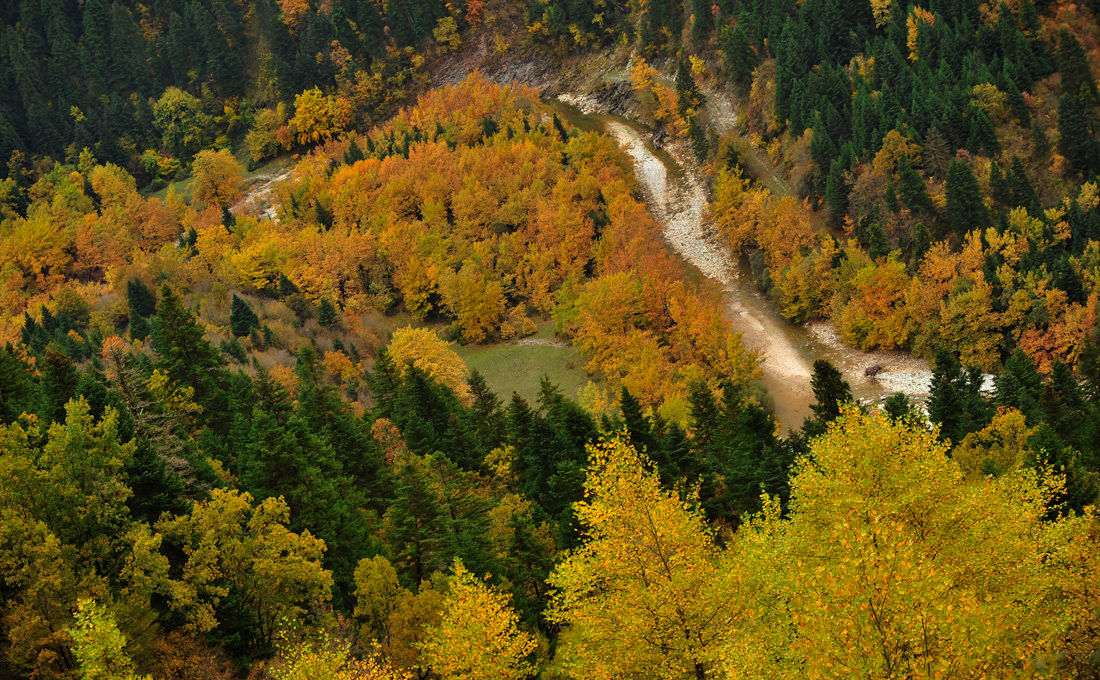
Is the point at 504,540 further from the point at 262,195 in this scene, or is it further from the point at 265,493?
the point at 262,195

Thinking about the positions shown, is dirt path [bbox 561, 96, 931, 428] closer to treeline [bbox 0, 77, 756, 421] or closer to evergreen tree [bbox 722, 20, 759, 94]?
treeline [bbox 0, 77, 756, 421]

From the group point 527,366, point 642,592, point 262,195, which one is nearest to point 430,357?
point 527,366

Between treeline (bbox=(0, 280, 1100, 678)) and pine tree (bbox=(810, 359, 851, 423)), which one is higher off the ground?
treeline (bbox=(0, 280, 1100, 678))

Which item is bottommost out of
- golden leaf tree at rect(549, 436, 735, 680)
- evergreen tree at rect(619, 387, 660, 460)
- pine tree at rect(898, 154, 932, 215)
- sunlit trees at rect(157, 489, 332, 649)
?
pine tree at rect(898, 154, 932, 215)

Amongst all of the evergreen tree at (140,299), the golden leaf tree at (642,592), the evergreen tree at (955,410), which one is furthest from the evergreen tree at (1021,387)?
the evergreen tree at (140,299)

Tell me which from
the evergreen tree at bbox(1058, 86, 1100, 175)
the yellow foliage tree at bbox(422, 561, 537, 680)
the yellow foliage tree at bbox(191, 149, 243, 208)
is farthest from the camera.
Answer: the yellow foliage tree at bbox(191, 149, 243, 208)

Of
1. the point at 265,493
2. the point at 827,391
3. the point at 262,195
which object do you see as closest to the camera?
the point at 265,493

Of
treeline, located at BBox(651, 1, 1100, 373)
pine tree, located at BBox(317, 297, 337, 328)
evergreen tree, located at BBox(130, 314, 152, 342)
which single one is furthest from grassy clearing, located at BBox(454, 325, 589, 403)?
evergreen tree, located at BBox(130, 314, 152, 342)

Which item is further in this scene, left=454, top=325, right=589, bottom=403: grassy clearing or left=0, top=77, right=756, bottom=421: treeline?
left=454, top=325, right=589, bottom=403: grassy clearing
